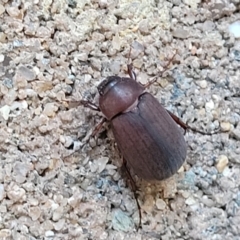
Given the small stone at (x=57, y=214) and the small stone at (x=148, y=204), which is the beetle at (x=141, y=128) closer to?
the small stone at (x=148, y=204)

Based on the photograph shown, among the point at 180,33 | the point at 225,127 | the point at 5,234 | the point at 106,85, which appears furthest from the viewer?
the point at 180,33

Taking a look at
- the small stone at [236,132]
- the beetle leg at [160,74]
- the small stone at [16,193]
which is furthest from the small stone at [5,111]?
the small stone at [236,132]

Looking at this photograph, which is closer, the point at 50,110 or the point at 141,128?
the point at 141,128

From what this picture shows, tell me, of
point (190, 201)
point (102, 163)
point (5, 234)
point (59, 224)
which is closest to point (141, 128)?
point (102, 163)

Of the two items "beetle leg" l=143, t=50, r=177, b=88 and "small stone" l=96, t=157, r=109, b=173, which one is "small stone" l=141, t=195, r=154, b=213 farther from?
"beetle leg" l=143, t=50, r=177, b=88

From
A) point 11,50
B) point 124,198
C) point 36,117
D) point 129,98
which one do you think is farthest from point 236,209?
point 11,50

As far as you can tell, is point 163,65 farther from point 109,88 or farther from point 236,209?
point 236,209

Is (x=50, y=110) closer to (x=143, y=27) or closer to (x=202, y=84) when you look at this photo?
(x=143, y=27)
